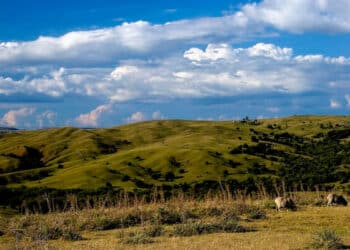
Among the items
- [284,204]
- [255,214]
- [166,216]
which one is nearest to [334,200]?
[284,204]

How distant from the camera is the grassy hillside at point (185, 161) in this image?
129m

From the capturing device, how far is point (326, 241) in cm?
2180

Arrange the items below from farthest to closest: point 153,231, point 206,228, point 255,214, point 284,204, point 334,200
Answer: point 334,200
point 284,204
point 255,214
point 206,228
point 153,231

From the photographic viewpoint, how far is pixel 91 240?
86.4ft

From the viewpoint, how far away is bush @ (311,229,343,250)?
2164cm

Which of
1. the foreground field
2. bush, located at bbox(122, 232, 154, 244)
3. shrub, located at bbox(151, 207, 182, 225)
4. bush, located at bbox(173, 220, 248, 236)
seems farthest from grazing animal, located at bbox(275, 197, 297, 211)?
bush, located at bbox(122, 232, 154, 244)

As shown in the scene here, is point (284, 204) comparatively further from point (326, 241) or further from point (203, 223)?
point (326, 241)

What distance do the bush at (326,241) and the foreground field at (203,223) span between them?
31 cm

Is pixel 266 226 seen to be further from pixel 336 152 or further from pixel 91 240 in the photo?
pixel 336 152

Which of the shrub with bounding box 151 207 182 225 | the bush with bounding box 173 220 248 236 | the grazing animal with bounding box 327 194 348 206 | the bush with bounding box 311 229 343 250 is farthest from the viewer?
the grazing animal with bounding box 327 194 348 206

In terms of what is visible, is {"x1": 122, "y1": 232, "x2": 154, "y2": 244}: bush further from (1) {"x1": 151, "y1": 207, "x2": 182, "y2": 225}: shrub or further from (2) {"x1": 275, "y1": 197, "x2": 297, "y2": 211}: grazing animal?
(2) {"x1": 275, "y1": 197, "x2": 297, "y2": 211}: grazing animal

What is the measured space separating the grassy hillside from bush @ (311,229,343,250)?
94.4m

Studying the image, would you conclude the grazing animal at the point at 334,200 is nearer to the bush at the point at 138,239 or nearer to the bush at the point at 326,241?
the bush at the point at 326,241

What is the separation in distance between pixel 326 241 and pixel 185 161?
127842 mm
